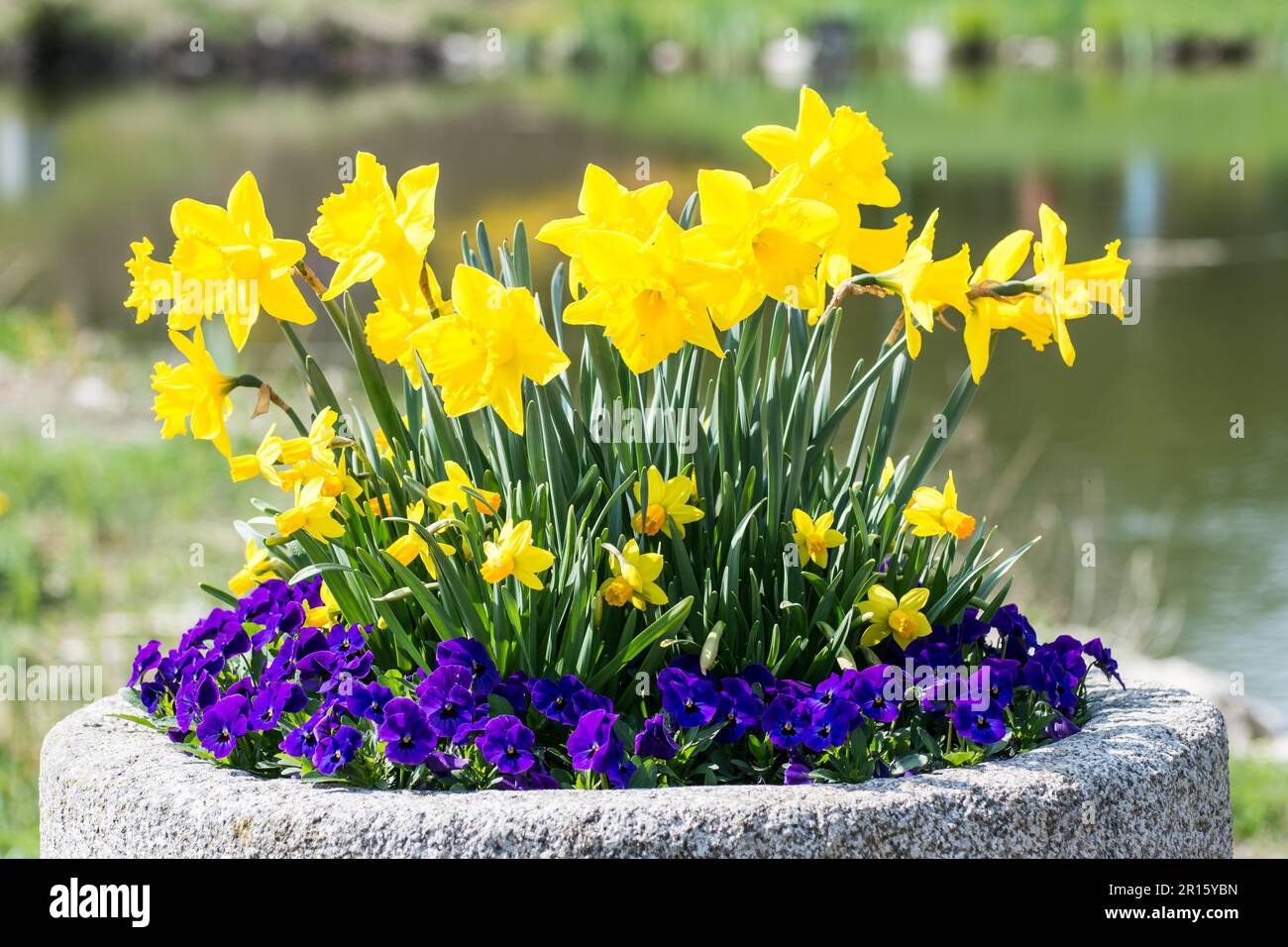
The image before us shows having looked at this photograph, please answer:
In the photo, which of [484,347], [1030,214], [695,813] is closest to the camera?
[695,813]

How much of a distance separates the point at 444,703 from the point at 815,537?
48 centimetres

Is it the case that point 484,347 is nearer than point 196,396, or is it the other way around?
point 484,347

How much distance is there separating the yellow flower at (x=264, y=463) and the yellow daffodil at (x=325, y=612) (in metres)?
0.23

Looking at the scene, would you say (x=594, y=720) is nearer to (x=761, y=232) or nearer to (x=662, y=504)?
(x=662, y=504)

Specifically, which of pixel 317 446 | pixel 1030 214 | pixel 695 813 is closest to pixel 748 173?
pixel 1030 214

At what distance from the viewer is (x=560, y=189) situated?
13383 millimetres

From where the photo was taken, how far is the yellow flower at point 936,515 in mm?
1750

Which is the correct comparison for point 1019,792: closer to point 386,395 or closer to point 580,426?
point 580,426

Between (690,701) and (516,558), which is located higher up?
(516,558)

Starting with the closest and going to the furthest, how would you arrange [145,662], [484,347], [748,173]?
[484,347] → [145,662] → [748,173]

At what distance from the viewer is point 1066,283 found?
5.38 ft

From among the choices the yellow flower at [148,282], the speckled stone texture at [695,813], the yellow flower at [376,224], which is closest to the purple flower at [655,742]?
the speckled stone texture at [695,813]
